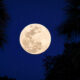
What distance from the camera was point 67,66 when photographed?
16453 millimetres

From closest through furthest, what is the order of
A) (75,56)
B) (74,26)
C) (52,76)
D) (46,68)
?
(75,56), (74,26), (52,76), (46,68)

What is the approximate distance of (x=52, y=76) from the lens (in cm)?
2111

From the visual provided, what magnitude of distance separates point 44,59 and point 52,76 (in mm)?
3906

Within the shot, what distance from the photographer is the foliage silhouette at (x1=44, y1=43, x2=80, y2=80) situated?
12.5 meters

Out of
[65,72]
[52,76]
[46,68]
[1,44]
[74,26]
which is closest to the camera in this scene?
[74,26]
